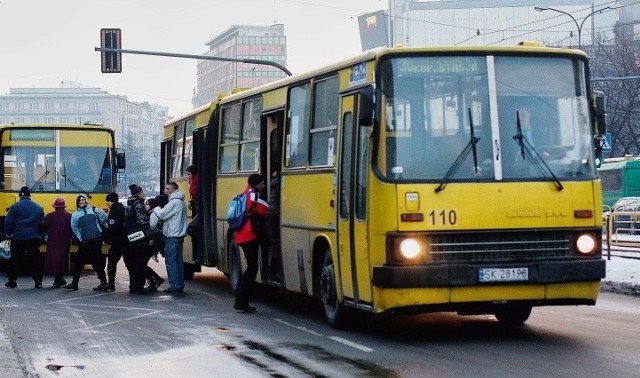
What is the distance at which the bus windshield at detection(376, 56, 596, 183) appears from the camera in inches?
484

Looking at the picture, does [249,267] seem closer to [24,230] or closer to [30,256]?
[30,256]

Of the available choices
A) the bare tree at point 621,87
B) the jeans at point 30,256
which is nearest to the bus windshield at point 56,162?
the jeans at point 30,256

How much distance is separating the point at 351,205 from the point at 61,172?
1519 cm

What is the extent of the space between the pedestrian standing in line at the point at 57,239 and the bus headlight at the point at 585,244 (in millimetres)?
12336

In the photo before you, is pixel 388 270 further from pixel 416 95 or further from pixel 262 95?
pixel 262 95

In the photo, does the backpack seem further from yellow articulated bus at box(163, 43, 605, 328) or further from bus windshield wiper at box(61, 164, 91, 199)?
bus windshield wiper at box(61, 164, 91, 199)

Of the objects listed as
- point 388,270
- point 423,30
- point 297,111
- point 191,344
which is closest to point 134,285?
point 297,111

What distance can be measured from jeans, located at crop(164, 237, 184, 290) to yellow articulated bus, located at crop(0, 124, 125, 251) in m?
6.61

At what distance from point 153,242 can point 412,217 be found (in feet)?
33.4

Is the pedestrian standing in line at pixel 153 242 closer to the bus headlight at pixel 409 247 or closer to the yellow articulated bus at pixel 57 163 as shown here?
the yellow articulated bus at pixel 57 163

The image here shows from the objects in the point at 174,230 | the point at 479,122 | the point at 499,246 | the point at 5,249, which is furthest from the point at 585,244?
the point at 5,249

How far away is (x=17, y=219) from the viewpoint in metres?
22.8

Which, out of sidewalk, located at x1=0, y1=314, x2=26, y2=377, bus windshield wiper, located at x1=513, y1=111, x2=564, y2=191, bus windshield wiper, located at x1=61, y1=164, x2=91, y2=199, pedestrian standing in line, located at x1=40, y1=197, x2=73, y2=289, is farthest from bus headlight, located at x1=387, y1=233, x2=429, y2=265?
bus windshield wiper, located at x1=61, y1=164, x2=91, y2=199

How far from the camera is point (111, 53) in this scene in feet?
120
